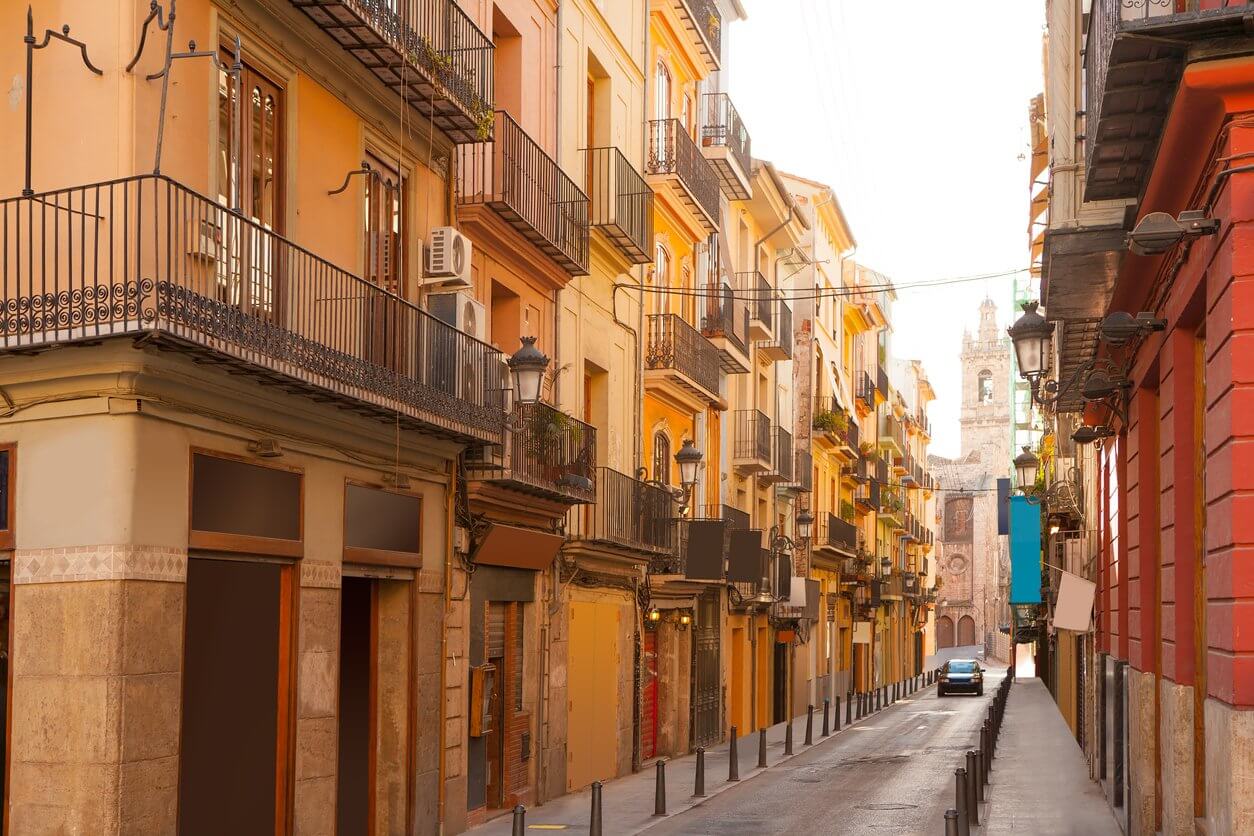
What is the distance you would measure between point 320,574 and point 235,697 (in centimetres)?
174

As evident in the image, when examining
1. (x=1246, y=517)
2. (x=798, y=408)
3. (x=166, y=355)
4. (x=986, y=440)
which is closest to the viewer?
(x=1246, y=517)

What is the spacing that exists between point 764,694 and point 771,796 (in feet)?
56.2

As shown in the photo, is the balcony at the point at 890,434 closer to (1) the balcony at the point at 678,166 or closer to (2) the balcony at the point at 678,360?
(2) the balcony at the point at 678,360

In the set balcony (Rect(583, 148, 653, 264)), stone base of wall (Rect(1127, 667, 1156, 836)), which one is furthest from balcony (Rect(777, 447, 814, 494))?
stone base of wall (Rect(1127, 667, 1156, 836))

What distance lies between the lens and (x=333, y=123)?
14.2 metres

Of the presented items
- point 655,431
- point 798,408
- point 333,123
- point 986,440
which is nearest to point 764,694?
point 798,408

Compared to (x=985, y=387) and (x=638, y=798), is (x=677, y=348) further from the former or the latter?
(x=985, y=387)

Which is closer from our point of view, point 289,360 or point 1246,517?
point 1246,517

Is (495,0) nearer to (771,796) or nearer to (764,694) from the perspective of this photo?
(771,796)

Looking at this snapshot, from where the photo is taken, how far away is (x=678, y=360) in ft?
88.1

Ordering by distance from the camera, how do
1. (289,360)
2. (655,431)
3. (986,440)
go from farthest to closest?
(986,440) → (655,431) → (289,360)

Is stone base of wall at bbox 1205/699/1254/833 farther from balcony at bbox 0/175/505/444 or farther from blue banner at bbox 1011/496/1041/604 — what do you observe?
blue banner at bbox 1011/496/1041/604

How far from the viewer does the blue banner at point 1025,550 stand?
2757 centimetres

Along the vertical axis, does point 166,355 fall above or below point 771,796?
above
